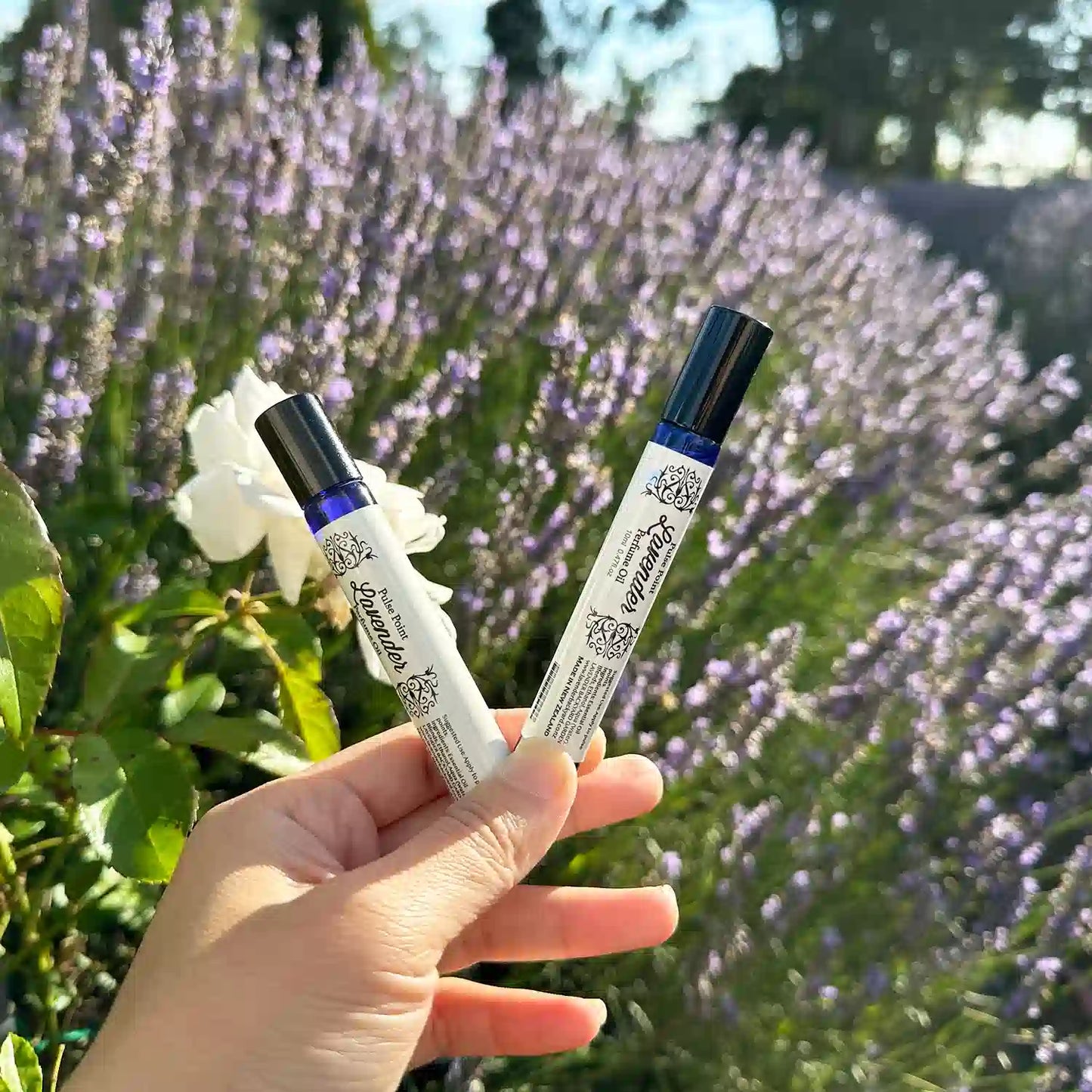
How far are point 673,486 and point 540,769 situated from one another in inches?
10.5

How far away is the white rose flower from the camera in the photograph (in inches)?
34.4

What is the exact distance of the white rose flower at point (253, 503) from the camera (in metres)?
0.87

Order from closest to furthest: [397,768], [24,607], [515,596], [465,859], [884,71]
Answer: [24,607], [465,859], [397,768], [515,596], [884,71]

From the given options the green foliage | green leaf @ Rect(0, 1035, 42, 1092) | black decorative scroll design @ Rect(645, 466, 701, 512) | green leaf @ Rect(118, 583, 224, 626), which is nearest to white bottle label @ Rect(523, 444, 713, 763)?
black decorative scroll design @ Rect(645, 466, 701, 512)

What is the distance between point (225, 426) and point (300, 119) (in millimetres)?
1461

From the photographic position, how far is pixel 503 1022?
3.58 feet

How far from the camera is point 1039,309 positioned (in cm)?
511

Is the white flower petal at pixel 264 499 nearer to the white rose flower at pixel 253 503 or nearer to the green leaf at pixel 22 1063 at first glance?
the white rose flower at pixel 253 503

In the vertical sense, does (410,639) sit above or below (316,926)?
above

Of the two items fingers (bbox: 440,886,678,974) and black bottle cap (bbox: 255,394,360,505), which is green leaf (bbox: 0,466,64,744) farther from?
fingers (bbox: 440,886,678,974)

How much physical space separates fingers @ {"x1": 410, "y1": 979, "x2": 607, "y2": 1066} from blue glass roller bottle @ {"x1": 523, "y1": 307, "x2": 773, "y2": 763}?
0.38m

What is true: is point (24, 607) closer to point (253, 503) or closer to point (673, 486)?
point (253, 503)

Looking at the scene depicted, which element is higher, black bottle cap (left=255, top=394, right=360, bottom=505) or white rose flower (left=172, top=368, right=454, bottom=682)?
black bottle cap (left=255, top=394, right=360, bottom=505)

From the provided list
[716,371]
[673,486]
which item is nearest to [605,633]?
[673,486]
